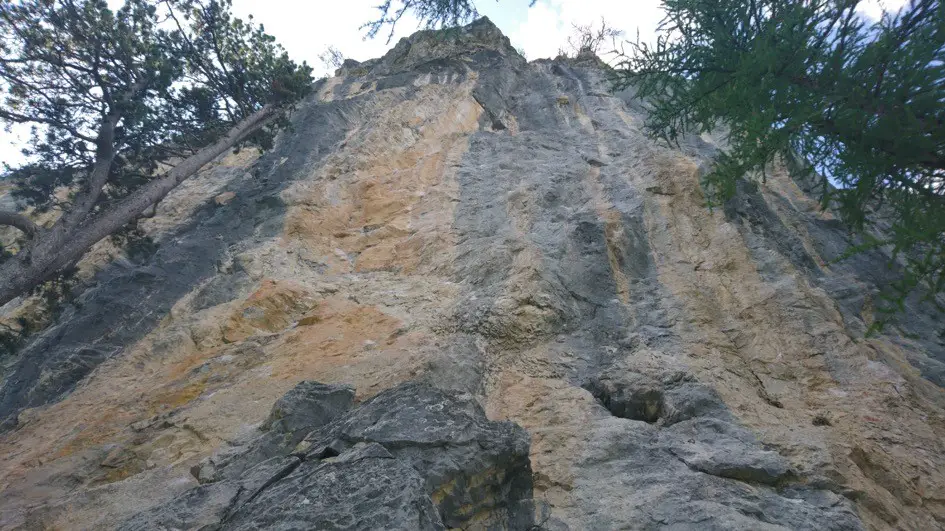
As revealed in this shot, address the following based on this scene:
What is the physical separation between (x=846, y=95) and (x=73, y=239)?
39.3 ft

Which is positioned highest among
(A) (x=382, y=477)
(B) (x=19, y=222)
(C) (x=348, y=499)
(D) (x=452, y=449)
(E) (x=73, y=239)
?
(B) (x=19, y=222)

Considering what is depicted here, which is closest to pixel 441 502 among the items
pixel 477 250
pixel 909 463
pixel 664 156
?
pixel 909 463

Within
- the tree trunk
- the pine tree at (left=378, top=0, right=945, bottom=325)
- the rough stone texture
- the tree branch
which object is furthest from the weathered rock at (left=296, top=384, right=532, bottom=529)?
the tree branch

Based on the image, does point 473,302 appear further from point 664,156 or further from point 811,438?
point 664,156

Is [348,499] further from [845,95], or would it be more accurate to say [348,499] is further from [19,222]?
[19,222]

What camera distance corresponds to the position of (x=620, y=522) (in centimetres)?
477

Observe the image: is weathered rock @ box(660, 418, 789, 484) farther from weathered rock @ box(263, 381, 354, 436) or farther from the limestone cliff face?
weathered rock @ box(263, 381, 354, 436)

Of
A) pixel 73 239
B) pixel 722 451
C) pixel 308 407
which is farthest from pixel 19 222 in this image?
pixel 722 451

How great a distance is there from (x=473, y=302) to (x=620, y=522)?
171 inches

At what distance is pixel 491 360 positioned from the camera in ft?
24.9

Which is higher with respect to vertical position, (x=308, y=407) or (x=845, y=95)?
(x=845, y=95)

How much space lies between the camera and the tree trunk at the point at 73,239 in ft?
28.9

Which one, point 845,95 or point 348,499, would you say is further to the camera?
point 845,95

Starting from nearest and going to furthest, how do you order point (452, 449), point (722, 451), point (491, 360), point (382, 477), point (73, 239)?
point (382, 477) < point (452, 449) < point (722, 451) < point (491, 360) < point (73, 239)
